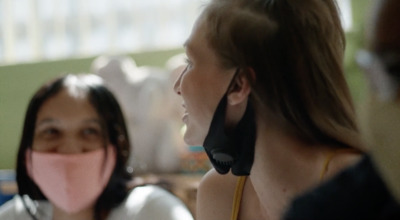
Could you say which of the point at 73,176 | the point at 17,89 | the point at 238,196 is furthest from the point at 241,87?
the point at 17,89

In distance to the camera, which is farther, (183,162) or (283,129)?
(183,162)

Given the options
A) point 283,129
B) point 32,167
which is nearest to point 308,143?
point 283,129

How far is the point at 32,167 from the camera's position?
3.26 ft

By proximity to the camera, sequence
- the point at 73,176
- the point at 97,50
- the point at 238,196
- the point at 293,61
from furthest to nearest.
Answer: the point at 97,50
the point at 73,176
the point at 238,196
the point at 293,61

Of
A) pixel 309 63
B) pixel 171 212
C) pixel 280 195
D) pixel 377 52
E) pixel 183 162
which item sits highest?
pixel 377 52

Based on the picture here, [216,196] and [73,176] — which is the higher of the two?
[216,196]

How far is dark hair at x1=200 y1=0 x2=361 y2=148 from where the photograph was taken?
498 millimetres

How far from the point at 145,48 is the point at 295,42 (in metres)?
1.49

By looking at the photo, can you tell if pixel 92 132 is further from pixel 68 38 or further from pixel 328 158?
pixel 68 38

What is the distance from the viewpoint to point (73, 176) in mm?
953

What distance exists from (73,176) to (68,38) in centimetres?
120

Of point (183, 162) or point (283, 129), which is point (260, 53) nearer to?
point (283, 129)

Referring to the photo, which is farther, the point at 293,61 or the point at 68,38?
the point at 68,38

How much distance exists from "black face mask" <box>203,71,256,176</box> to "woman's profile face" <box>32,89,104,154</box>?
459mm
